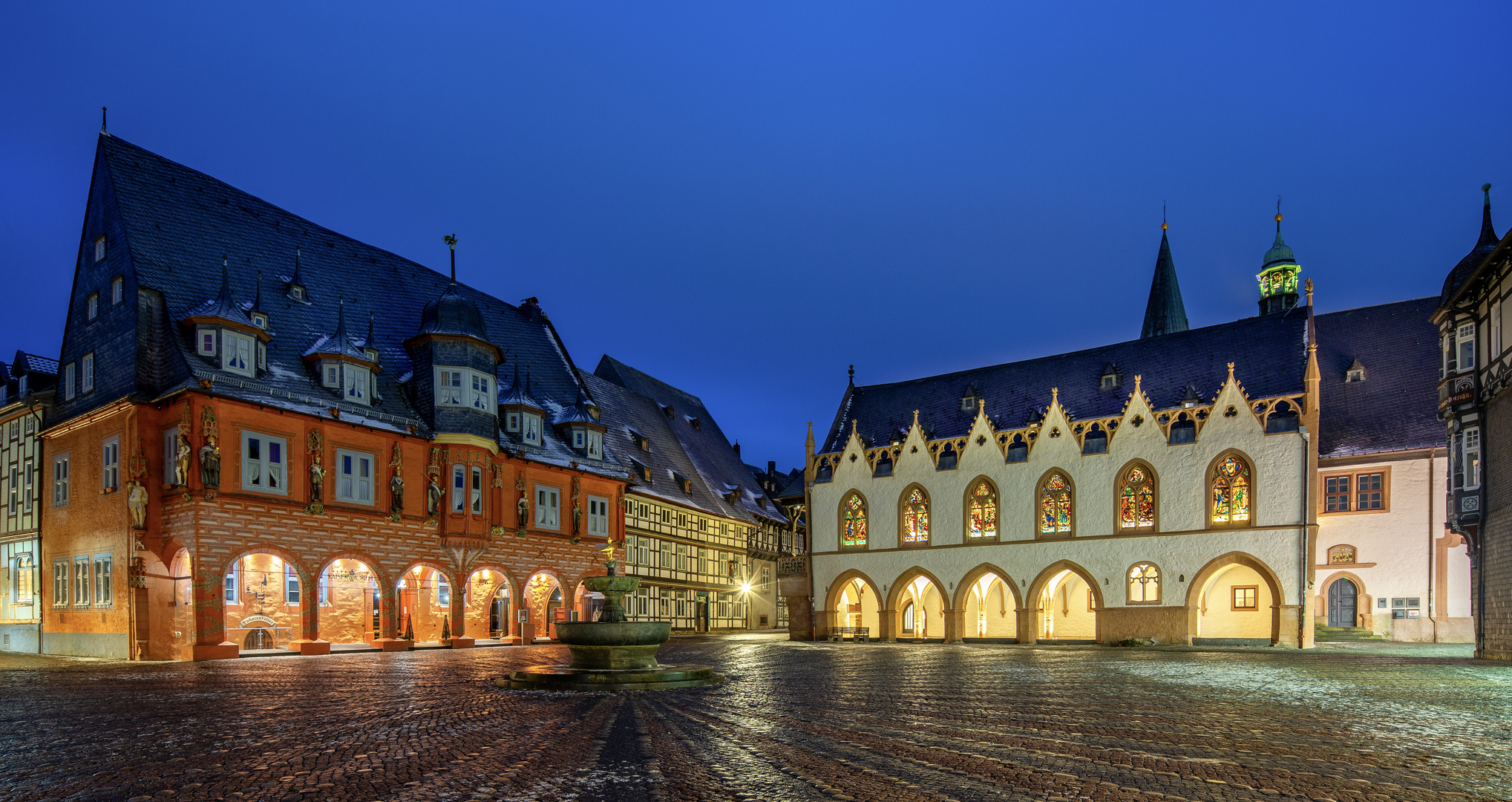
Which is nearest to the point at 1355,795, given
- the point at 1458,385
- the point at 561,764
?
the point at 561,764

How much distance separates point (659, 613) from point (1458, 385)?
1291 inches

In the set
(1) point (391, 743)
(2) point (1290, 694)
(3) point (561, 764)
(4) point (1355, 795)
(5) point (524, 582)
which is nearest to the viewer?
(4) point (1355, 795)

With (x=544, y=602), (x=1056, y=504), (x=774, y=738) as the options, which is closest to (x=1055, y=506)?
(x=1056, y=504)

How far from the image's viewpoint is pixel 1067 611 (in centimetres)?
4134

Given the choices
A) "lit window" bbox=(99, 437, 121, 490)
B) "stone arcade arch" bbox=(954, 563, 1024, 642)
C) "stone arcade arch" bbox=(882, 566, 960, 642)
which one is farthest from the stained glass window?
"lit window" bbox=(99, 437, 121, 490)

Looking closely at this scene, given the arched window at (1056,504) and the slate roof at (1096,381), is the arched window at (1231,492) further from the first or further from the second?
the arched window at (1056,504)

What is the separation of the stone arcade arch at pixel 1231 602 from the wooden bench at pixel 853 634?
12.6 metres

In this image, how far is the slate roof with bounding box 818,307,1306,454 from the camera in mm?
37781

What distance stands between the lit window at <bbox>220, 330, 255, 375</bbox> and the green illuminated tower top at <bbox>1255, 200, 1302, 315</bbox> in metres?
51.9

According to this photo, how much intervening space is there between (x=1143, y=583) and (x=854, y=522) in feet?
39.5

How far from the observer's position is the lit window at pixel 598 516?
4088 centimetres

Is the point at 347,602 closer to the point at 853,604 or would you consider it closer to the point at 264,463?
the point at 264,463

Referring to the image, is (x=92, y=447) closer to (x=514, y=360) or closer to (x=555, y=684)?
(x=514, y=360)

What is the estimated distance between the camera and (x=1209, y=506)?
35.0 m
